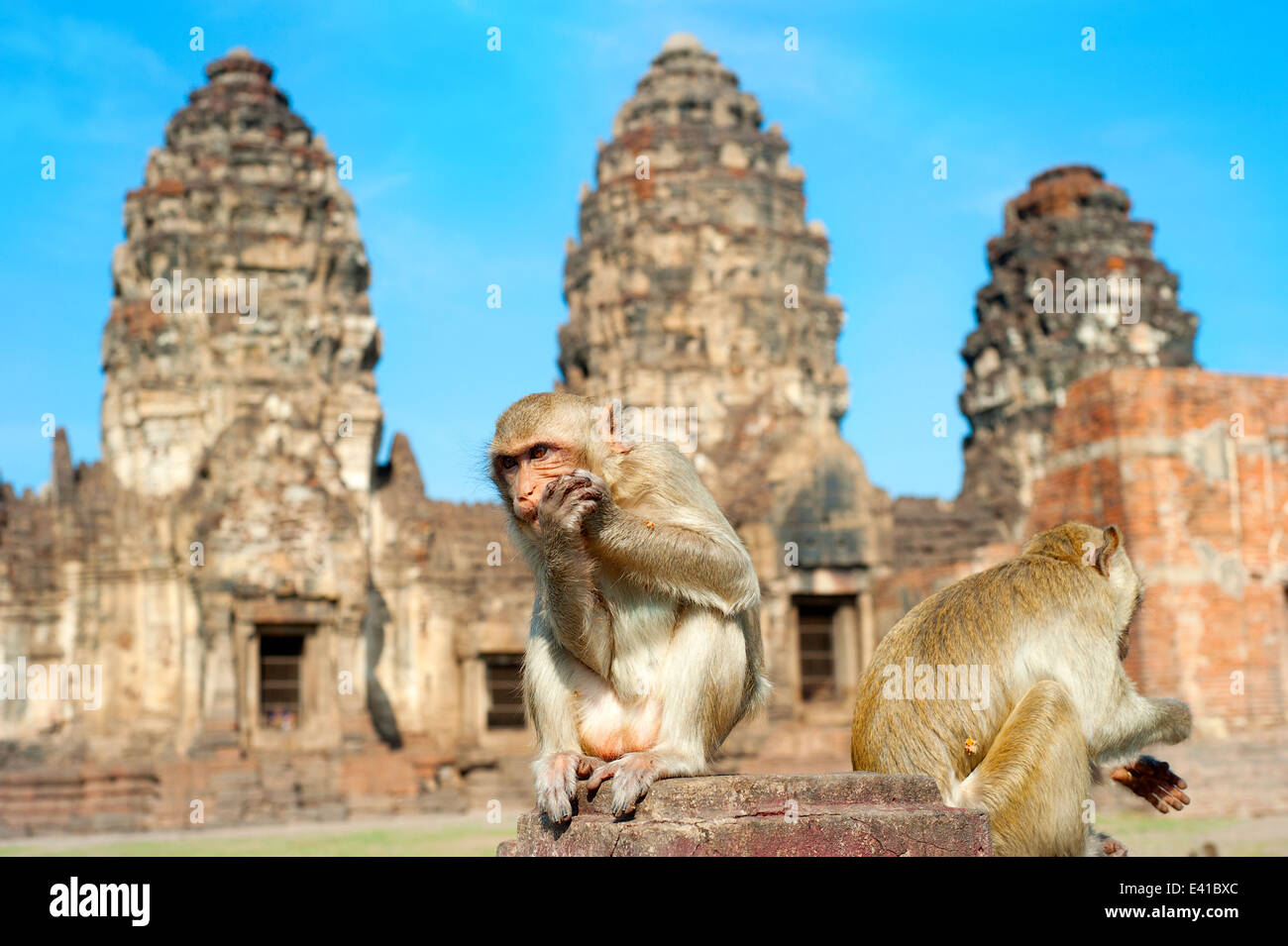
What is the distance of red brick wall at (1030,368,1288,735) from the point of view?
52.5 feet

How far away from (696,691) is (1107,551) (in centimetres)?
185

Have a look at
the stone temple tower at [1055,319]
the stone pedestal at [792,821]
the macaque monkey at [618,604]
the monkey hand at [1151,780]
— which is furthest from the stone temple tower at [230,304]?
the stone pedestal at [792,821]

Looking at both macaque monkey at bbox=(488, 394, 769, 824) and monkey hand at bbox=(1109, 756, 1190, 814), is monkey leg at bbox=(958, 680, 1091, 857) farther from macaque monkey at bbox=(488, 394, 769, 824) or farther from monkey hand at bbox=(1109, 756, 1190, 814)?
macaque monkey at bbox=(488, 394, 769, 824)

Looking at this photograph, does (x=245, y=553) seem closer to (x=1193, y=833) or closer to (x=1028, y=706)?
(x=1193, y=833)

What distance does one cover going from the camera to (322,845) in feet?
54.9

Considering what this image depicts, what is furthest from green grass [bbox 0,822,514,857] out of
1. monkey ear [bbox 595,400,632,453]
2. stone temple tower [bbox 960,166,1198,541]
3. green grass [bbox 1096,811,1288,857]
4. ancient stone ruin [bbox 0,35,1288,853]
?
stone temple tower [bbox 960,166,1198,541]

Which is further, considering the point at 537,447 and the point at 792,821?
the point at 537,447

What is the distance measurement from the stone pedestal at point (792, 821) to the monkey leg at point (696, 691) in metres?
0.24

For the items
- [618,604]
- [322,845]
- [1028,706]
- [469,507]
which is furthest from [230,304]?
[1028,706]

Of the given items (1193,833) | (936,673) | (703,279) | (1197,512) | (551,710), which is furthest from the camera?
(703,279)

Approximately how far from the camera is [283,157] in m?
29.1

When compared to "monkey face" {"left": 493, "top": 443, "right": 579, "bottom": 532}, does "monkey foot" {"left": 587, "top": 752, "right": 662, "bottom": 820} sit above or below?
below

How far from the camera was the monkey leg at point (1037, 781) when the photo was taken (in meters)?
4.81

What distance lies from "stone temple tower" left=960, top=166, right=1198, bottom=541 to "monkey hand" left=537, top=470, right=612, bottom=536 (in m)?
28.9
